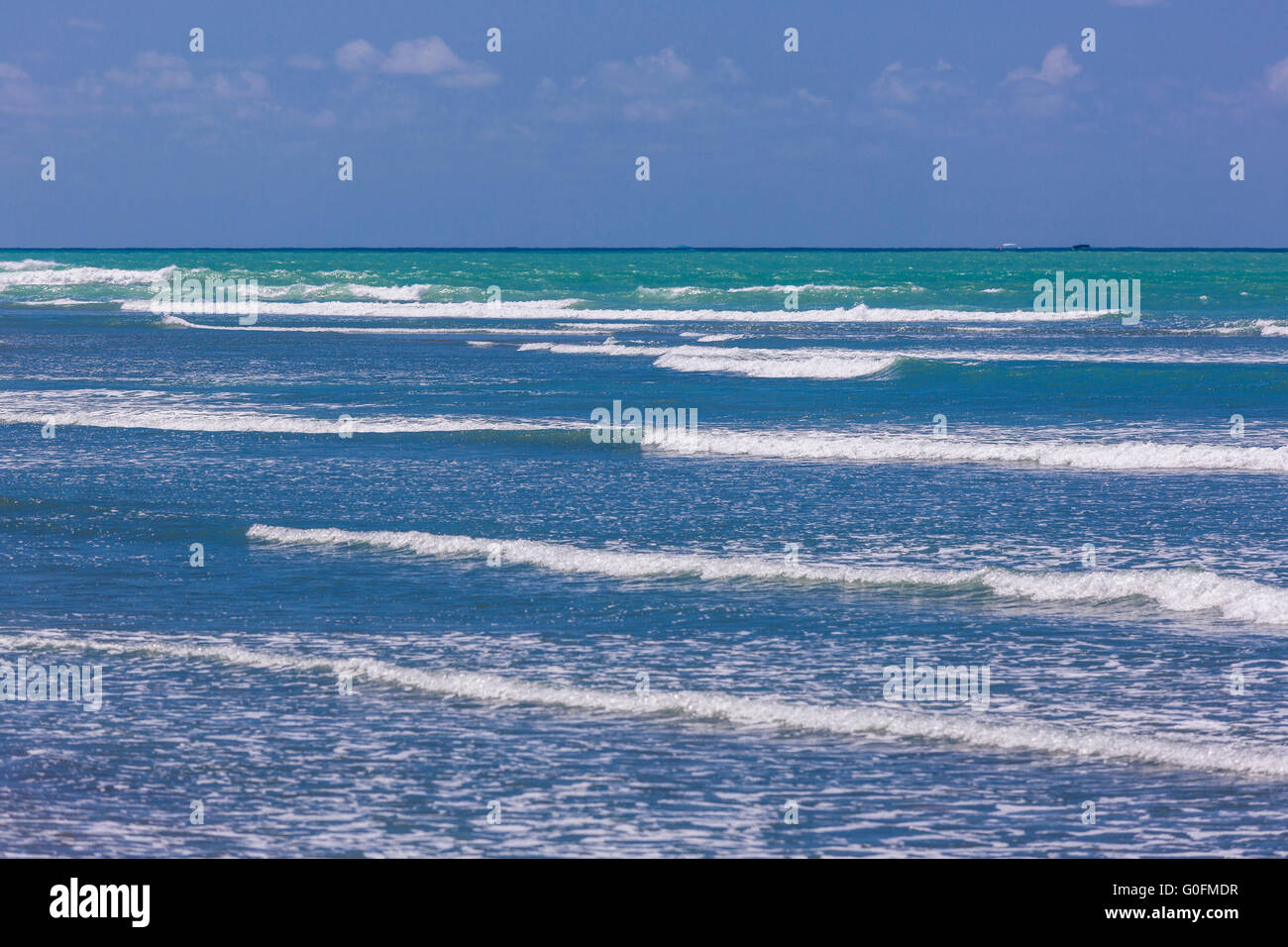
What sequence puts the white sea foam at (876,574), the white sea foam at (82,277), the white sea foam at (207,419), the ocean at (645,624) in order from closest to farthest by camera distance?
the ocean at (645,624)
the white sea foam at (876,574)
the white sea foam at (207,419)
the white sea foam at (82,277)

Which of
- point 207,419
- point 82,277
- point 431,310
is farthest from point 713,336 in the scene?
point 82,277

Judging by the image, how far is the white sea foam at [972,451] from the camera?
18203 millimetres

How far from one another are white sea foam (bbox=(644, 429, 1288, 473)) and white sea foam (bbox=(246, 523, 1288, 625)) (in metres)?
6.96

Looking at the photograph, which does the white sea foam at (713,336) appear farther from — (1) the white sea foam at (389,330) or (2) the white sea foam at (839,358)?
(2) the white sea foam at (839,358)

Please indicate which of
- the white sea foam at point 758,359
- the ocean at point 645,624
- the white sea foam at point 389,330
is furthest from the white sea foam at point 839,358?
the white sea foam at point 389,330

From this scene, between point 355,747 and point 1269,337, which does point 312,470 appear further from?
point 1269,337

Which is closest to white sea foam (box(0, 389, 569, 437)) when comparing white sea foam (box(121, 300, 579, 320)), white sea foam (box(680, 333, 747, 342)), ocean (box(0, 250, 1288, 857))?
ocean (box(0, 250, 1288, 857))

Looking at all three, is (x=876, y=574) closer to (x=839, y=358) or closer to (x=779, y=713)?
(x=779, y=713)

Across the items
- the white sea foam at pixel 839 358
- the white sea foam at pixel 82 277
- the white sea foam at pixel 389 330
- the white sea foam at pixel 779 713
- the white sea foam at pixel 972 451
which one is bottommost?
the white sea foam at pixel 779 713

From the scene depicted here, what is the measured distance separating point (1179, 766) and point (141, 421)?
64.0 feet

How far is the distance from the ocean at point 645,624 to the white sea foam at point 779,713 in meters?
0.03

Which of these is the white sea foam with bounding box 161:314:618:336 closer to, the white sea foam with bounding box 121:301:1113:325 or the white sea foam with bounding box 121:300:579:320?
the white sea foam with bounding box 121:301:1113:325

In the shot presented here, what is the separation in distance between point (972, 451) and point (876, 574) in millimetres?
7913
